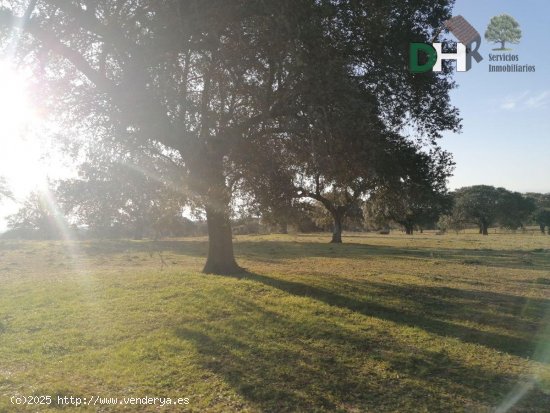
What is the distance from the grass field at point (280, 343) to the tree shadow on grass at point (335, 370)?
36 millimetres

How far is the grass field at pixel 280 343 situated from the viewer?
296 inches

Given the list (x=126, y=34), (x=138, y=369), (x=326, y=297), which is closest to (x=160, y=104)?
(x=126, y=34)

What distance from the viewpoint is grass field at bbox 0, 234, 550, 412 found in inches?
296

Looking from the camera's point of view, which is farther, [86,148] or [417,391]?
[86,148]

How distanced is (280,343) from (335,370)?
2.04 m

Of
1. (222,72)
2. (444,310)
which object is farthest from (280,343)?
(222,72)

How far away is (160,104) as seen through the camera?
12.8 m

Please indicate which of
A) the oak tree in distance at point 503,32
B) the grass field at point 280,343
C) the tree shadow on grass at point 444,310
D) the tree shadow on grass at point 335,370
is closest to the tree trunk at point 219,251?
the grass field at point 280,343

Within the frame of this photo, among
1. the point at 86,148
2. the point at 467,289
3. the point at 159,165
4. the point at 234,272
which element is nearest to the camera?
the point at 86,148

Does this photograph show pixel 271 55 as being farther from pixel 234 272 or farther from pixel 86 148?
pixel 234 272

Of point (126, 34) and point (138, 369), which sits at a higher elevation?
point (126, 34)

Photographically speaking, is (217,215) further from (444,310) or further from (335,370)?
(335,370)

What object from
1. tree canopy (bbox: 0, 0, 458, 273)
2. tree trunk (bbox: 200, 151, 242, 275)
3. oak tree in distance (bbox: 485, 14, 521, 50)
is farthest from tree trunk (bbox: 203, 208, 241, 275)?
oak tree in distance (bbox: 485, 14, 521, 50)

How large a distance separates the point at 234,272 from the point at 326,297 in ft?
22.8
